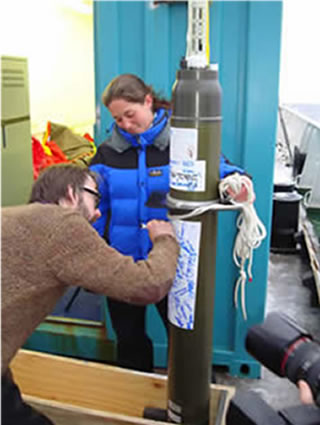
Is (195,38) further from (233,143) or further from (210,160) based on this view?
(233,143)

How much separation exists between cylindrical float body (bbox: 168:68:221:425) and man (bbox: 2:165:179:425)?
10cm

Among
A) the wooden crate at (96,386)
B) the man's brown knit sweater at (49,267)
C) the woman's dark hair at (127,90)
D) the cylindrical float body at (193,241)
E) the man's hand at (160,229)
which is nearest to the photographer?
the man's brown knit sweater at (49,267)

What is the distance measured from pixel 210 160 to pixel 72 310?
2104mm

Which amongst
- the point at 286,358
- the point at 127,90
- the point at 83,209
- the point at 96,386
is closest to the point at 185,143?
the point at 83,209

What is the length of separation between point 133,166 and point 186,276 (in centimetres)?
57

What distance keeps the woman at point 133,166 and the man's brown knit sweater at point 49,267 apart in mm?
519

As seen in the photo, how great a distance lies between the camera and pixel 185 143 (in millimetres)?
1296

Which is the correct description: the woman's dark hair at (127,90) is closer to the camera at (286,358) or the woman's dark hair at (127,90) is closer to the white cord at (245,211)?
the white cord at (245,211)

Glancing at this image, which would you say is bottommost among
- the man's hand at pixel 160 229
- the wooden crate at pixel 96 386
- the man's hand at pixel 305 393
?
the wooden crate at pixel 96 386

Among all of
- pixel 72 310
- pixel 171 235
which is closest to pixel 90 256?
pixel 171 235

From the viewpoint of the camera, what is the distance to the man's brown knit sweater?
115cm

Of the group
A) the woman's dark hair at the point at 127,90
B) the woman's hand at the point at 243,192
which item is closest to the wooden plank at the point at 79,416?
the woman's hand at the point at 243,192

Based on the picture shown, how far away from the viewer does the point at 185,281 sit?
1.39 meters

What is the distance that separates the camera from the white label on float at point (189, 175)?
4.28 feet
